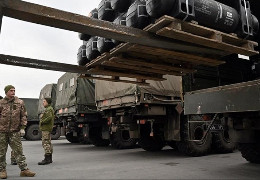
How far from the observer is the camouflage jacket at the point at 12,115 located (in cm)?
545

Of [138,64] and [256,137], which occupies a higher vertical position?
[138,64]

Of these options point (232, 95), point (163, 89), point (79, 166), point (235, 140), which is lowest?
point (79, 166)

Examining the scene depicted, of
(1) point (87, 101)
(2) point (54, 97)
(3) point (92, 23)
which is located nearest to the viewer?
(3) point (92, 23)

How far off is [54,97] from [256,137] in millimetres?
11702

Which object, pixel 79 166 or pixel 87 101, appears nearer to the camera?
pixel 79 166

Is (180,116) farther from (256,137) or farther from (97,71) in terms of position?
(97,71)

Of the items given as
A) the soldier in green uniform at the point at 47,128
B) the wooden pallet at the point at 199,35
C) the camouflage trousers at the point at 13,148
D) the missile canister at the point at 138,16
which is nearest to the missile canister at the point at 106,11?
the missile canister at the point at 138,16

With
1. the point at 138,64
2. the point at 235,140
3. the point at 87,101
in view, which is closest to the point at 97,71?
the point at 138,64

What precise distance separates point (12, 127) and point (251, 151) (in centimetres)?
485

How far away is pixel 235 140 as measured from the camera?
4707 mm

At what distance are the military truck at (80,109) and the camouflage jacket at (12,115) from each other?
4787 mm

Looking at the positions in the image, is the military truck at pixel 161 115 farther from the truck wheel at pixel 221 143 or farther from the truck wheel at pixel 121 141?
the truck wheel at pixel 121 141

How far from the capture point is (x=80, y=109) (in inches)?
418

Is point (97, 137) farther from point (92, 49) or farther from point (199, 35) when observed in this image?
point (199, 35)
